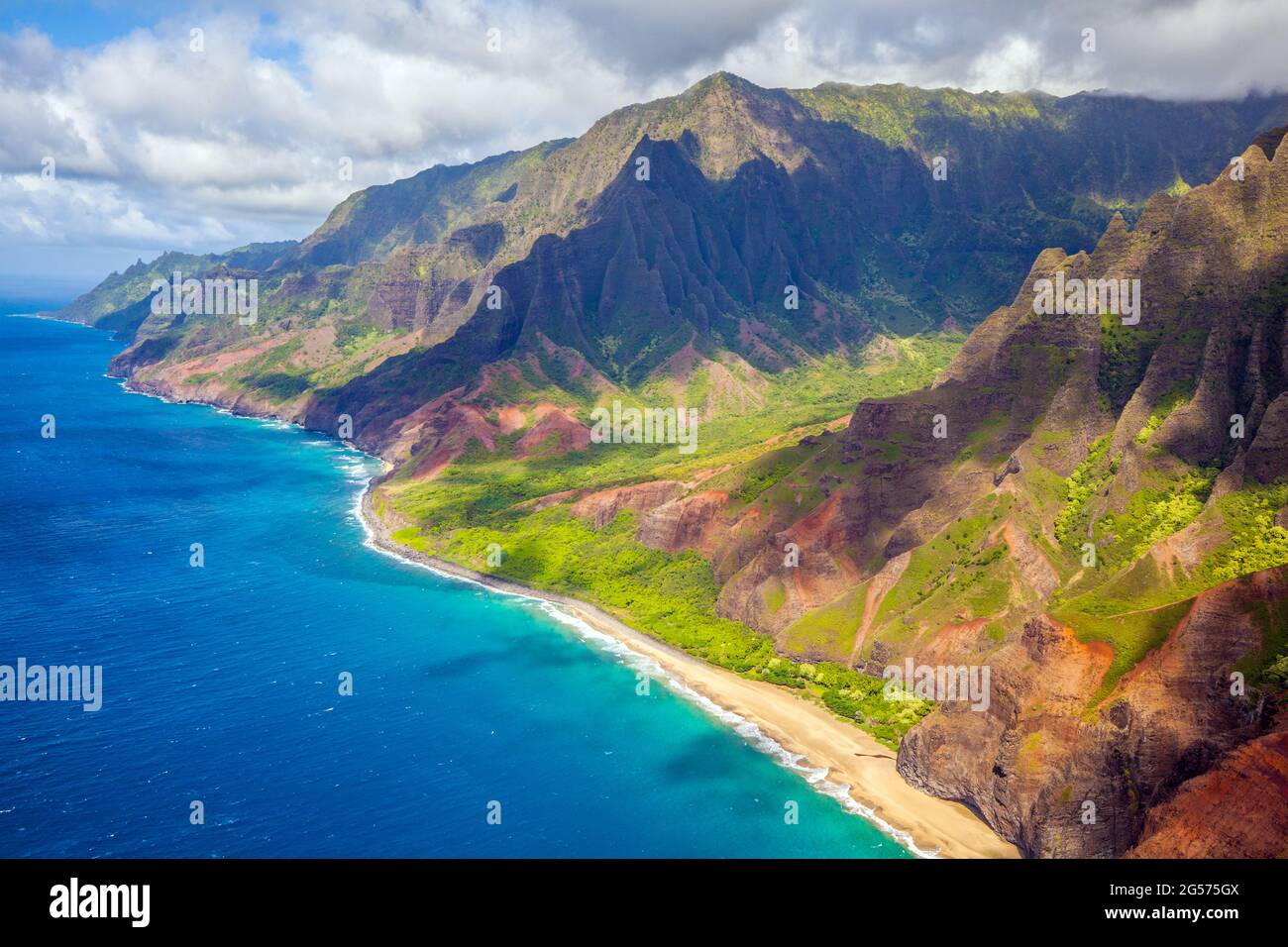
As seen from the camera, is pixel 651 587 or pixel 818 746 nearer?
pixel 818 746

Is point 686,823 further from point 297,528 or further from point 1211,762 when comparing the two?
point 297,528

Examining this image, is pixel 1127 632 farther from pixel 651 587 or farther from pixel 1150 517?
pixel 651 587

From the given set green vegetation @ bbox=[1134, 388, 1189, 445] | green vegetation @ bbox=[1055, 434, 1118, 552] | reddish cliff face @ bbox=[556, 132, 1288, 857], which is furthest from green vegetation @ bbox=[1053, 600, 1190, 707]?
green vegetation @ bbox=[1134, 388, 1189, 445]

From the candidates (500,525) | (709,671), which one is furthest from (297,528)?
(709,671)

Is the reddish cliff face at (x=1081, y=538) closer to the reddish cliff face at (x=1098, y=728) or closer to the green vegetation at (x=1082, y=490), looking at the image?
the reddish cliff face at (x=1098, y=728)

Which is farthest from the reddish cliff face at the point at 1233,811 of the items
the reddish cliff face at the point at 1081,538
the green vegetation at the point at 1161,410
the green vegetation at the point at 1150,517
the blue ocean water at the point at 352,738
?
the green vegetation at the point at 1161,410

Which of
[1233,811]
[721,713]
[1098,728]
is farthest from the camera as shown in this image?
[721,713]

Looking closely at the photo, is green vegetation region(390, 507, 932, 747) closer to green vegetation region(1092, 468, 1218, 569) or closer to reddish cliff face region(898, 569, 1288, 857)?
reddish cliff face region(898, 569, 1288, 857)

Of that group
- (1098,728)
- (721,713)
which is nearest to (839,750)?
(721,713)
